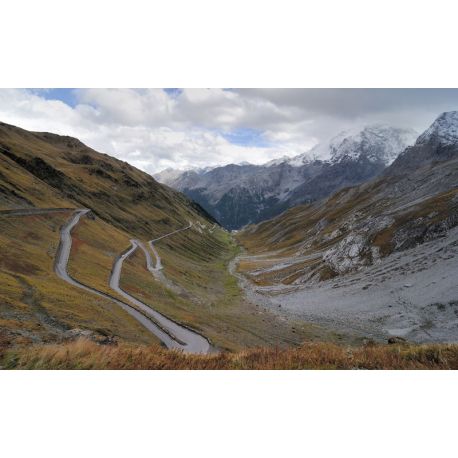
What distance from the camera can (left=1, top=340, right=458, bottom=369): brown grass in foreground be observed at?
11680mm

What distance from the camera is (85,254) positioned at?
7456cm

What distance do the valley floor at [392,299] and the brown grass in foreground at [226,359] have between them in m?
40.1

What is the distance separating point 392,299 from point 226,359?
Answer: 5956 cm

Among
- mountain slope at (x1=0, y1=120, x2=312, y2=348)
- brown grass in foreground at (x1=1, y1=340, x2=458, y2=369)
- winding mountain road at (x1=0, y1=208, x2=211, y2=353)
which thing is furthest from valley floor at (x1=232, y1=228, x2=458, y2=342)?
brown grass in foreground at (x1=1, y1=340, x2=458, y2=369)

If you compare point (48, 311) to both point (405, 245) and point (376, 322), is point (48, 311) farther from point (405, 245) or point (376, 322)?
point (405, 245)

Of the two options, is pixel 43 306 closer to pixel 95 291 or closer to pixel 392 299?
pixel 95 291

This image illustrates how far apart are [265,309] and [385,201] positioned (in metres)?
97.8

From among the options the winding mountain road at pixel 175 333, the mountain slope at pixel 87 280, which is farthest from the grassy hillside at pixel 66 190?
the winding mountain road at pixel 175 333

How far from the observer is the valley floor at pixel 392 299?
52.8m

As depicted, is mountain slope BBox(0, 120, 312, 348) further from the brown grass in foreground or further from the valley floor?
the valley floor

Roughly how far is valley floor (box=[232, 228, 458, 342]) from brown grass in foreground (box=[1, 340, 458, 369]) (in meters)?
40.1

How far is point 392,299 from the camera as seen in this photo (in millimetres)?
64000

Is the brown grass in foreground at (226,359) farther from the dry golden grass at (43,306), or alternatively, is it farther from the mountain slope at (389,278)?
the mountain slope at (389,278)

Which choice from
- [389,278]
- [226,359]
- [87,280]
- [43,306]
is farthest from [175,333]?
[389,278]
